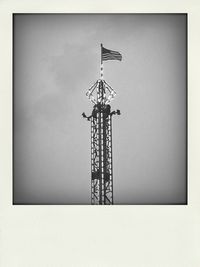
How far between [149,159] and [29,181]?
1.95 feet

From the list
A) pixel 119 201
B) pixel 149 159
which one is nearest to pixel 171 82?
pixel 149 159

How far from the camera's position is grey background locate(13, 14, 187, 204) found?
7.91 ft

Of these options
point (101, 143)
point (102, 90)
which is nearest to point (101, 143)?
point (101, 143)

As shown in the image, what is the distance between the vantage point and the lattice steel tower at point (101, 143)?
2.41 metres

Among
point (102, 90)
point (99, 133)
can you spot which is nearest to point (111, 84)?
point (102, 90)

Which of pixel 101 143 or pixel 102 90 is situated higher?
pixel 102 90

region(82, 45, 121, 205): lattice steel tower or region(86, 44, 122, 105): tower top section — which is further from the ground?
region(86, 44, 122, 105): tower top section

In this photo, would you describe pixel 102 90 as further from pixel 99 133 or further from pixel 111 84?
pixel 99 133

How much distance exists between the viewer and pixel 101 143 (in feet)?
7.95

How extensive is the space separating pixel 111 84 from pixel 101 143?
292 mm

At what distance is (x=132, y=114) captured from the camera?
7.93 feet

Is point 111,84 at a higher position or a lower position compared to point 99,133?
higher

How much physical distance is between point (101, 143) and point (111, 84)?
292mm

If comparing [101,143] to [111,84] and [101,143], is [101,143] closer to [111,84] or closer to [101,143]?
[101,143]
